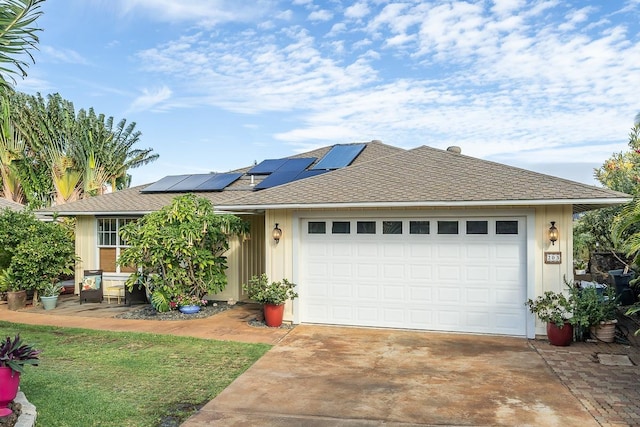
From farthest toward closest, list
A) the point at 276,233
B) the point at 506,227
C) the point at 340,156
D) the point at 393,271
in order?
the point at 340,156 → the point at 276,233 → the point at 393,271 → the point at 506,227

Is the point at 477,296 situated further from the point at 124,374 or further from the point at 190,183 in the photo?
the point at 190,183

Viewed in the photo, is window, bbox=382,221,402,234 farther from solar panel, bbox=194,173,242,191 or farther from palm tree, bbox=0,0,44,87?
palm tree, bbox=0,0,44,87

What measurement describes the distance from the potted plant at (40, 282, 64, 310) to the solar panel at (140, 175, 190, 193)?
3.81 m

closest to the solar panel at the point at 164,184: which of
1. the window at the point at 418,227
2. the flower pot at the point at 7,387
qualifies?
the window at the point at 418,227

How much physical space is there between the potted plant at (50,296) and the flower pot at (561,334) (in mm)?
11294

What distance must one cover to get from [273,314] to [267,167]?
21.3 feet

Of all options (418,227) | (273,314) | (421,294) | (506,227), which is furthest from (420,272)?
(273,314)

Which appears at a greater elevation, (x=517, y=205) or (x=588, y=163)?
(x=588, y=163)

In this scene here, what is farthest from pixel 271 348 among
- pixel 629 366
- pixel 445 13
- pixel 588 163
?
pixel 588 163

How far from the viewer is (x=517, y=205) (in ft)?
25.8

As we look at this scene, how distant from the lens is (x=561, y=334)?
7.51 metres

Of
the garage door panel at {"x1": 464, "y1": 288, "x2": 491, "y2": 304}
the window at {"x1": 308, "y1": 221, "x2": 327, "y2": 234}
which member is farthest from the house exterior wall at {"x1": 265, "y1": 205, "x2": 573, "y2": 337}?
the window at {"x1": 308, "y1": 221, "x2": 327, "y2": 234}

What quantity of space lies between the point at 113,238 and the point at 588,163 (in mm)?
16096

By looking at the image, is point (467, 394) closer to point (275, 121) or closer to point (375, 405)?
point (375, 405)
